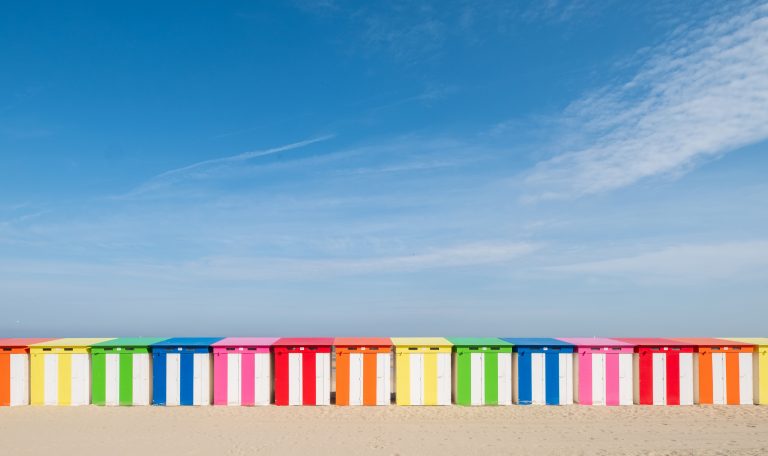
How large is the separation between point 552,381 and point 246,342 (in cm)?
707

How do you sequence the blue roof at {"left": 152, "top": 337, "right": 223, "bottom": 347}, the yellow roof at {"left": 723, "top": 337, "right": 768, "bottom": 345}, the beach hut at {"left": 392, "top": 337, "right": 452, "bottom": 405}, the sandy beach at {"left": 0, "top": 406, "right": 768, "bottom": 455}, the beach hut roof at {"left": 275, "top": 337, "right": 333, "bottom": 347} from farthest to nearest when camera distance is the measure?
the yellow roof at {"left": 723, "top": 337, "right": 768, "bottom": 345}
the beach hut roof at {"left": 275, "top": 337, "right": 333, "bottom": 347}
the beach hut at {"left": 392, "top": 337, "right": 452, "bottom": 405}
the blue roof at {"left": 152, "top": 337, "right": 223, "bottom": 347}
the sandy beach at {"left": 0, "top": 406, "right": 768, "bottom": 455}

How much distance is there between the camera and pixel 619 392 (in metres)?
15.0

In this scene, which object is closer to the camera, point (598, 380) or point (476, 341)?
point (598, 380)

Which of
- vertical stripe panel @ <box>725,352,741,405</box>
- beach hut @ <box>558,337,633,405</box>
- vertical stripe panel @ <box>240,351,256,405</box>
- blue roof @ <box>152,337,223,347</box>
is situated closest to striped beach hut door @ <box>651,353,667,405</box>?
beach hut @ <box>558,337,633,405</box>

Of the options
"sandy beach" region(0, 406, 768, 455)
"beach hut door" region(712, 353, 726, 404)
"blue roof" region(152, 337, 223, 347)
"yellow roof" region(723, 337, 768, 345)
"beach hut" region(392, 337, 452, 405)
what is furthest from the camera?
"yellow roof" region(723, 337, 768, 345)

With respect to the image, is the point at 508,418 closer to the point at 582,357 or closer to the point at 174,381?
the point at 582,357

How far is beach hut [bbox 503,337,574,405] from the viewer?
48.6 feet

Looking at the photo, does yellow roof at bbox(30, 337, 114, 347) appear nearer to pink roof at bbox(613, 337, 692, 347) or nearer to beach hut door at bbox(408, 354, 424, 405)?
beach hut door at bbox(408, 354, 424, 405)

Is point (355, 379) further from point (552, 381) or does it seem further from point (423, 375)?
point (552, 381)

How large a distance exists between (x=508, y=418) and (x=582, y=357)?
96.0 inches

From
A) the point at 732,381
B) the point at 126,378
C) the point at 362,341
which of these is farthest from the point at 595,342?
the point at 126,378

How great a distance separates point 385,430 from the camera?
12.9 meters

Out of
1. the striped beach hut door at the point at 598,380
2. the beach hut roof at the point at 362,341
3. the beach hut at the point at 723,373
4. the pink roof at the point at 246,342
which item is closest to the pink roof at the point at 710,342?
the beach hut at the point at 723,373

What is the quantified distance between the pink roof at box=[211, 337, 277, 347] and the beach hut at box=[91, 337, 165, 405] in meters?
1.68
